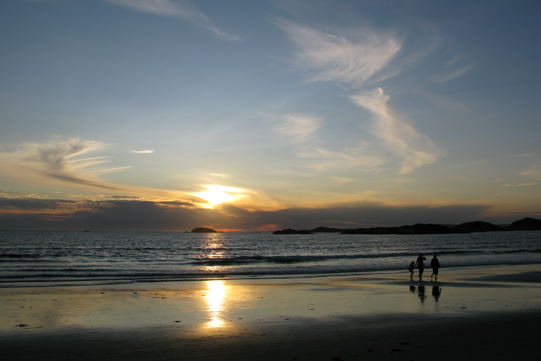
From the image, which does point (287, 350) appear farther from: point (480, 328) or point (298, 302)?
point (298, 302)

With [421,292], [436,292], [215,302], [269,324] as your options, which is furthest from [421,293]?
[269,324]

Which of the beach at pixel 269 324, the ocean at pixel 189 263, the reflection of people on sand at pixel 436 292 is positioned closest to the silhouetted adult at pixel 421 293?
Result: the beach at pixel 269 324

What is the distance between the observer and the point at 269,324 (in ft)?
45.6

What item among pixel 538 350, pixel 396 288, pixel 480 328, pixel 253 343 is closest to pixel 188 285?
pixel 396 288

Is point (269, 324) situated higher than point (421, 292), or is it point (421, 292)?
point (269, 324)

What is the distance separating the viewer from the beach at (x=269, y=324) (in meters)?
10.6

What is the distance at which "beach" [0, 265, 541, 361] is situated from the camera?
10.6 m

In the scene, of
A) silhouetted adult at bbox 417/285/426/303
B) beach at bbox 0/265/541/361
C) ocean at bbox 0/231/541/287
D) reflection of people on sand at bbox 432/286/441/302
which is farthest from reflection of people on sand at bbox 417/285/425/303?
ocean at bbox 0/231/541/287

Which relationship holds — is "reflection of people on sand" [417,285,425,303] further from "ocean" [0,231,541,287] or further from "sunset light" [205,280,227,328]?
"ocean" [0,231,541,287]

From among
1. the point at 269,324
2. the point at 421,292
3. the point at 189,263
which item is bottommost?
the point at 189,263

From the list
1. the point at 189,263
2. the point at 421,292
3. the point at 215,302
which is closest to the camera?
the point at 215,302

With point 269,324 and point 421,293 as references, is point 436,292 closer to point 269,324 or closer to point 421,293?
point 421,293

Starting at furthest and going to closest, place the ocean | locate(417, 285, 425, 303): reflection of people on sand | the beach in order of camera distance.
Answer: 1. the ocean
2. locate(417, 285, 425, 303): reflection of people on sand
3. the beach

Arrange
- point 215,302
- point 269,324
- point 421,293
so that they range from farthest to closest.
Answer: point 421,293 < point 215,302 < point 269,324
